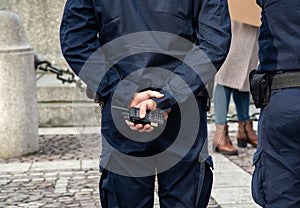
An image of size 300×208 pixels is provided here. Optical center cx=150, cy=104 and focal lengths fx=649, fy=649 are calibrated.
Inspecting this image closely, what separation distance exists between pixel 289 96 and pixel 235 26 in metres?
A: 3.30

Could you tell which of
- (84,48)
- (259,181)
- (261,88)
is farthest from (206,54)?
(259,181)

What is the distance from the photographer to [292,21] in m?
2.65

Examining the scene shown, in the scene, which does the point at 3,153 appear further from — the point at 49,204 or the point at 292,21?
the point at 292,21

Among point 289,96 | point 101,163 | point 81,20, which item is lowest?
point 101,163

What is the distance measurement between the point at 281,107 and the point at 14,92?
4.10 metres

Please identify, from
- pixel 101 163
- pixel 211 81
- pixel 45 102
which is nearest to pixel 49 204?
pixel 101 163

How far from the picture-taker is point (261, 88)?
283cm

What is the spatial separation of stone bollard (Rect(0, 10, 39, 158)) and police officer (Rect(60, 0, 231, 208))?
147 inches

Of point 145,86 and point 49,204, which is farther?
point 49,204

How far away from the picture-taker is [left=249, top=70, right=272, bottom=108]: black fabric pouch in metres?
2.82

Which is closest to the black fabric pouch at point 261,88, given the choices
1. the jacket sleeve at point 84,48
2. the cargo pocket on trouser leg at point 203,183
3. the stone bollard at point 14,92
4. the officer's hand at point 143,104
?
the cargo pocket on trouser leg at point 203,183

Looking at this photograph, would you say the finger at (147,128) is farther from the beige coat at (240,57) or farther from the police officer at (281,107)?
the beige coat at (240,57)

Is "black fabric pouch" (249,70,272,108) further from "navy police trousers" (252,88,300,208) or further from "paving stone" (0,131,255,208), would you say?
"paving stone" (0,131,255,208)

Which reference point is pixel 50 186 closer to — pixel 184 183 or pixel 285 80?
pixel 184 183
